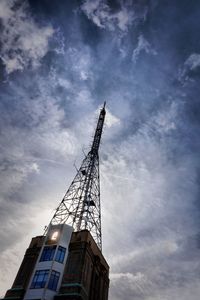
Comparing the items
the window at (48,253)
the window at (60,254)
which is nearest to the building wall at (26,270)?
the window at (48,253)

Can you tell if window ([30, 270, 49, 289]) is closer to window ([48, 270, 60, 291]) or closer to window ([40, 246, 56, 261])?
window ([48, 270, 60, 291])

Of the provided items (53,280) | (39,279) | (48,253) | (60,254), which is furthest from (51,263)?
(39,279)

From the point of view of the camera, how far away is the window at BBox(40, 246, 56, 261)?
36.8 metres

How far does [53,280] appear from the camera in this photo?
3400cm

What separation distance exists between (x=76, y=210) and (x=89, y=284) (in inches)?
504

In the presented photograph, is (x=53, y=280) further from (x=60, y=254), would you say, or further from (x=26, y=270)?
(x=26, y=270)

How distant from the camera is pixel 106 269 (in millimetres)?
45281

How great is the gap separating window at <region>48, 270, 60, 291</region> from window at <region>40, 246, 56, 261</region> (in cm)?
245

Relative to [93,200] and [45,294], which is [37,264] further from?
[93,200]

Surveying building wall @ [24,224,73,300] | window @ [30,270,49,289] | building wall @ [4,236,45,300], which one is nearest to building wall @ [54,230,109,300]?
building wall @ [24,224,73,300]

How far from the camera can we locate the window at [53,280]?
110 feet

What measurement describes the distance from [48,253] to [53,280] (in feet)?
14.5

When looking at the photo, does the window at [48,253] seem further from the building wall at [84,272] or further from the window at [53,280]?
the building wall at [84,272]

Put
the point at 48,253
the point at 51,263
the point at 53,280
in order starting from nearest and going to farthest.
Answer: the point at 53,280 < the point at 51,263 < the point at 48,253
